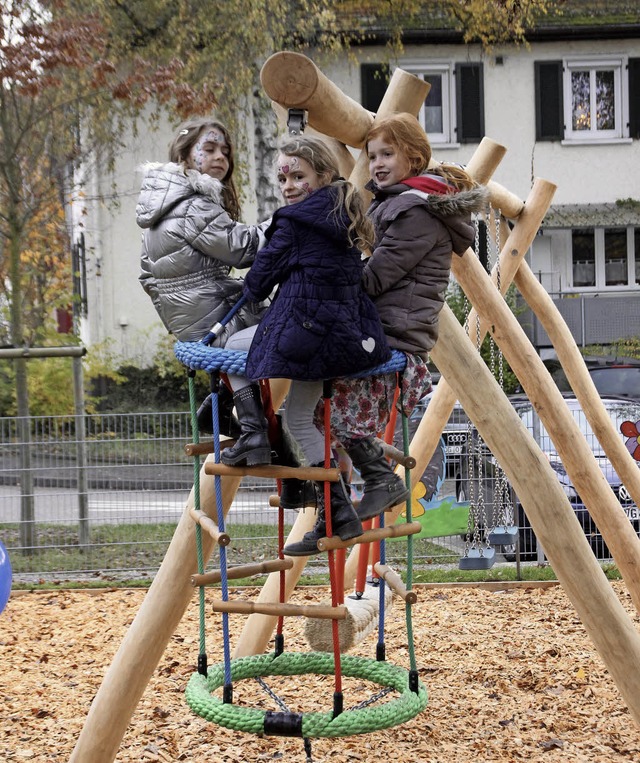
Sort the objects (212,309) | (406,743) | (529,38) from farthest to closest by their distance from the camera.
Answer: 1. (529,38)
2. (406,743)
3. (212,309)

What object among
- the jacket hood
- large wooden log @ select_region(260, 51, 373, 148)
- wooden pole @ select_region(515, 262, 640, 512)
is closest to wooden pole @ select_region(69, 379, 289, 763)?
the jacket hood

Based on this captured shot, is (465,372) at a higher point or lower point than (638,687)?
higher

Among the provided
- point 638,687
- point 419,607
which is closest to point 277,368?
point 638,687

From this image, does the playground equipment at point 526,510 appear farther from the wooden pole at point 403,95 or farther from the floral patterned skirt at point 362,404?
the floral patterned skirt at point 362,404

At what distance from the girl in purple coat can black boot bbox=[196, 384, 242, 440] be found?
0.63 feet

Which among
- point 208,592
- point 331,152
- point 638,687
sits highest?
point 331,152

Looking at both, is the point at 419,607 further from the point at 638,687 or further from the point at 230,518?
the point at 638,687

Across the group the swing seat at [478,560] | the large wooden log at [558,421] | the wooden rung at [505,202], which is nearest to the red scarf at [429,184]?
the large wooden log at [558,421]

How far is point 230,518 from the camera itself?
8.78 metres

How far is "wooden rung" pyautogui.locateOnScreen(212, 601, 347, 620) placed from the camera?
119 inches

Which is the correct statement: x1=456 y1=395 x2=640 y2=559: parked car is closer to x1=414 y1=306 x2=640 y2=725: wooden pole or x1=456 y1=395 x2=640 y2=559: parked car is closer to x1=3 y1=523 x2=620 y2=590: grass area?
x1=3 y1=523 x2=620 y2=590: grass area

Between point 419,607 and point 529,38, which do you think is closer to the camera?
point 419,607

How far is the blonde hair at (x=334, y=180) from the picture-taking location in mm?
3141

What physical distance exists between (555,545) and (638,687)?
55 centimetres
